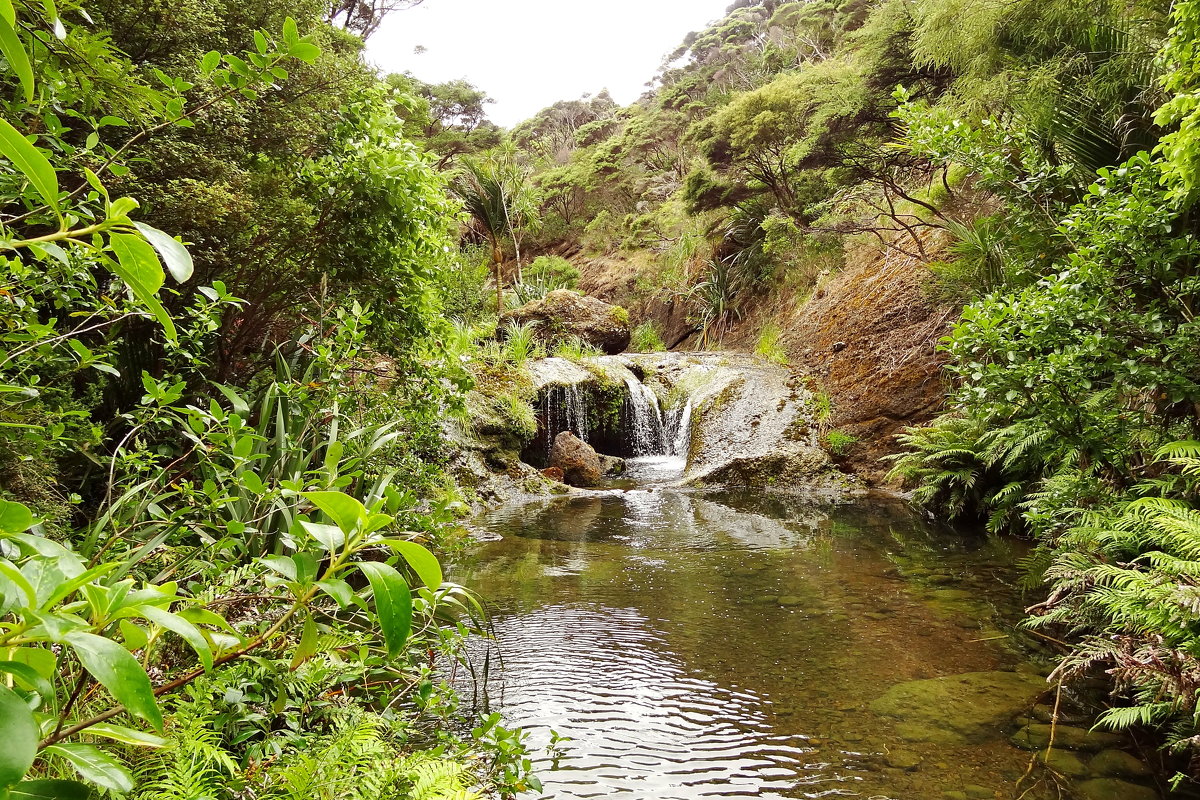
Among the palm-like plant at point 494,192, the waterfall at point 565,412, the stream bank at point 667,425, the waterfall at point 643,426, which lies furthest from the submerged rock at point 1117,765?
the palm-like plant at point 494,192

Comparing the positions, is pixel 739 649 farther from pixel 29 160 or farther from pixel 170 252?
pixel 29 160

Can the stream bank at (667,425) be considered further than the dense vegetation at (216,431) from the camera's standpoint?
Yes

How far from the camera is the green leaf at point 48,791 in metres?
0.53

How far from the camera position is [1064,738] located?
2.58 m

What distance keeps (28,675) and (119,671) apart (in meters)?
0.07

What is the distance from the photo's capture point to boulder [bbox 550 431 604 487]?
988 centimetres

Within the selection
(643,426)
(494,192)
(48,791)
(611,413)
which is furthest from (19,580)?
(494,192)

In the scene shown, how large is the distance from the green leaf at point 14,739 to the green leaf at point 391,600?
0.26 metres

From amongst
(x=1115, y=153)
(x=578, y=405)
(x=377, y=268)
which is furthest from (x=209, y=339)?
(x=578, y=405)

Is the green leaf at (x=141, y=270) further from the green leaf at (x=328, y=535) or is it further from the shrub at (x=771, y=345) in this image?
the shrub at (x=771, y=345)

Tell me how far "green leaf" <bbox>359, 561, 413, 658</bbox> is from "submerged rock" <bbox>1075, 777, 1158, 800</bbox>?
2761mm

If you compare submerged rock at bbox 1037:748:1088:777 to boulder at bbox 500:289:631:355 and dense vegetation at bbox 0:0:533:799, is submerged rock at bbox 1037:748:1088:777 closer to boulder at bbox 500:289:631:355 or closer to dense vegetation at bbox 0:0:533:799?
dense vegetation at bbox 0:0:533:799

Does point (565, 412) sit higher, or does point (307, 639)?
point (565, 412)

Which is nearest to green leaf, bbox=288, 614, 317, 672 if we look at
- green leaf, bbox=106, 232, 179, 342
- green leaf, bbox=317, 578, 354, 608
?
green leaf, bbox=317, 578, 354, 608
